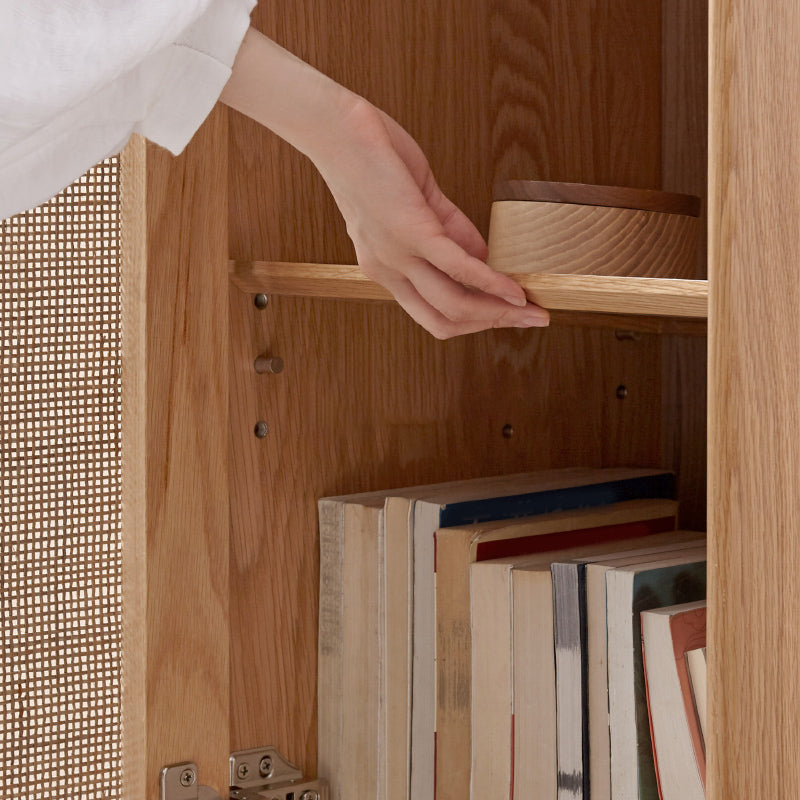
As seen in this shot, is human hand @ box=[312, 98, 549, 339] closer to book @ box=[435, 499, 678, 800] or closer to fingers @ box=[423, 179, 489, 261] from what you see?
fingers @ box=[423, 179, 489, 261]

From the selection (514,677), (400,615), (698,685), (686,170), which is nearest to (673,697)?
(698,685)

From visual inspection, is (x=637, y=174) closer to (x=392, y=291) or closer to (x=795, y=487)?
(x=392, y=291)

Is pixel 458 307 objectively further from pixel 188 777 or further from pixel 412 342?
pixel 188 777

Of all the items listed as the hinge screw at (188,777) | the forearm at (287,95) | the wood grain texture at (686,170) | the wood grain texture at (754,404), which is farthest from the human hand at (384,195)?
the wood grain texture at (686,170)

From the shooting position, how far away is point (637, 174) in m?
1.14

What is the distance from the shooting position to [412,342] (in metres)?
0.97

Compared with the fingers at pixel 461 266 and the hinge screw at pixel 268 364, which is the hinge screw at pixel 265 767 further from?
the fingers at pixel 461 266

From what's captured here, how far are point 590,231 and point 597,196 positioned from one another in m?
0.02

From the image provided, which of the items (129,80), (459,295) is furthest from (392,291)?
(129,80)

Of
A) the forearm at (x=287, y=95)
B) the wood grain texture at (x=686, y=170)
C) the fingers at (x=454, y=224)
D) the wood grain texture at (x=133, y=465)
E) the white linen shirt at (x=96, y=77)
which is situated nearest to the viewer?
the white linen shirt at (x=96, y=77)

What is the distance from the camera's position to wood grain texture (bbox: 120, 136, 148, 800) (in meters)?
0.80

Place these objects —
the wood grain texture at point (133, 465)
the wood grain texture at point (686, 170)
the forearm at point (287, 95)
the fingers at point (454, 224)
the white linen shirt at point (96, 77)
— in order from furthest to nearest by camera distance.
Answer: the wood grain texture at point (686, 170)
the wood grain texture at point (133, 465)
the fingers at point (454, 224)
the forearm at point (287, 95)
the white linen shirt at point (96, 77)

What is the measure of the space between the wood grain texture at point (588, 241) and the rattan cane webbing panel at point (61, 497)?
0.97 ft

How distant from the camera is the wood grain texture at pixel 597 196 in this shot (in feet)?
2.33
